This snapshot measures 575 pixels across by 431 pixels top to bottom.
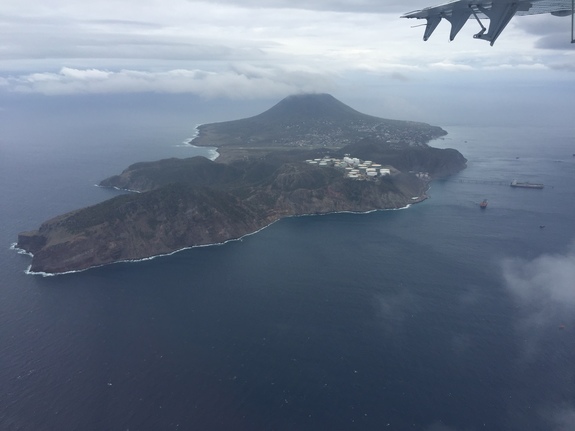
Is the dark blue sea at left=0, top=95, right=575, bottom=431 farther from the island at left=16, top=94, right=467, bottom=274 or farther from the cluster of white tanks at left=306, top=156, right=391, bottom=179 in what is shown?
the cluster of white tanks at left=306, top=156, right=391, bottom=179

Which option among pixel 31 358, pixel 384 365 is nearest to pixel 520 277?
pixel 384 365

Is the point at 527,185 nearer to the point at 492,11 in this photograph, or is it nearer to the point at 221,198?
the point at 221,198

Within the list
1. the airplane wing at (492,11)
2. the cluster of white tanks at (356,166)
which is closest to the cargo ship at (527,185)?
the cluster of white tanks at (356,166)

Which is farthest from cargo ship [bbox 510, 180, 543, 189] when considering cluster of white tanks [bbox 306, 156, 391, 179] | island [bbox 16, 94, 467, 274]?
cluster of white tanks [bbox 306, 156, 391, 179]

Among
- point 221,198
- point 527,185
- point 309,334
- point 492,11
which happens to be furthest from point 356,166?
point 492,11

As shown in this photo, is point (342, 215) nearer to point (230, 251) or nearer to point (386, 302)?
point (230, 251)
